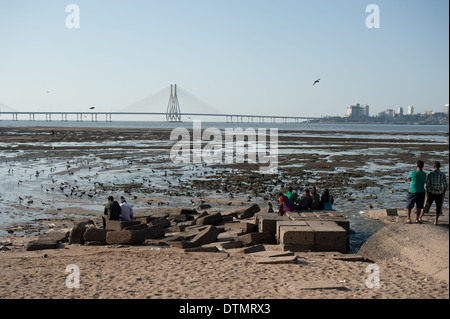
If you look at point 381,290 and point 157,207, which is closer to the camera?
point 381,290

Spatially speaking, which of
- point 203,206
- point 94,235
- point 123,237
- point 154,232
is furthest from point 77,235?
point 203,206

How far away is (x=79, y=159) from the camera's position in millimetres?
32938

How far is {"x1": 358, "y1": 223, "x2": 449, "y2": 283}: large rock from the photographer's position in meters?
7.61

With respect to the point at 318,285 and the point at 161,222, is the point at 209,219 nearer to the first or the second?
the point at 161,222

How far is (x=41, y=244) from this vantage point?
1072cm

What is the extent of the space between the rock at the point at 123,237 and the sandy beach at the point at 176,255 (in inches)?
10.0

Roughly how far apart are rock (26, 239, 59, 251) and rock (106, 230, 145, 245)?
1230mm

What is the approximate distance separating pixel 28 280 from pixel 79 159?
Answer: 2601cm
